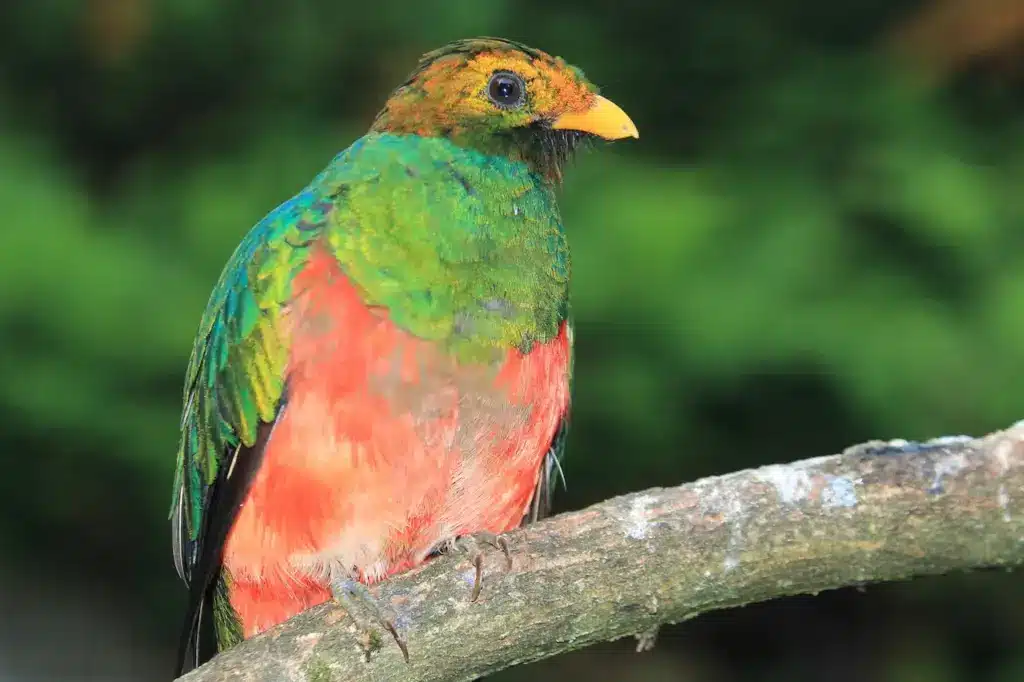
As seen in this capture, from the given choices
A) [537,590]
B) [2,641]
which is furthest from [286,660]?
[2,641]

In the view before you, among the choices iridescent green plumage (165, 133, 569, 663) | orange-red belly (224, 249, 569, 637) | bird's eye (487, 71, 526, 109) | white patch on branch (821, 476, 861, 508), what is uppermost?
bird's eye (487, 71, 526, 109)

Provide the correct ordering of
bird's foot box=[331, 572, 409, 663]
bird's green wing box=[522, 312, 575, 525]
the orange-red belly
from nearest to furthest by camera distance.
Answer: bird's foot box=[331, 572, 409, 663] < the orange-red belly < bird's green wing box=[522, 312, 575, 525]

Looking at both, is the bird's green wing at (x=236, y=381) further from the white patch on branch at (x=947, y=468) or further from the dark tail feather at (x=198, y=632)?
the white patch on branch at (x=947, y=468)

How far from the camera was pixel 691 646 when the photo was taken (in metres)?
5.57

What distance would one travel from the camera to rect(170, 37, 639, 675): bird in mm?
2781

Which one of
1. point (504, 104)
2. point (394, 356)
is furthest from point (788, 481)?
point (504, 104)

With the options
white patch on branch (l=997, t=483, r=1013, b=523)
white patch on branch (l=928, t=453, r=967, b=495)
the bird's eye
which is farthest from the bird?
white patch on branch (l=997, t=483, r=1013, b=523)

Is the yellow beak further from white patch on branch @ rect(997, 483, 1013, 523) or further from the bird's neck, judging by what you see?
white patch on branch @ rect(997, 483, 1013, 523)

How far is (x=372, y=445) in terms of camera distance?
2.76 meters

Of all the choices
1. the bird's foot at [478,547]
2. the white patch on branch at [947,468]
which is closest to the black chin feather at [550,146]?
the bird's foot at [478,547]

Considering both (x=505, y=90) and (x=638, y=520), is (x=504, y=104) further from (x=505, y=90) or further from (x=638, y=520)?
(x=638, y=520)

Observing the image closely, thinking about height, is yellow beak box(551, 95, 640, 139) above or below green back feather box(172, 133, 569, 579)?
above

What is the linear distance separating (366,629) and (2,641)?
2.98m

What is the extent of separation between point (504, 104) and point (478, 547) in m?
1.09
